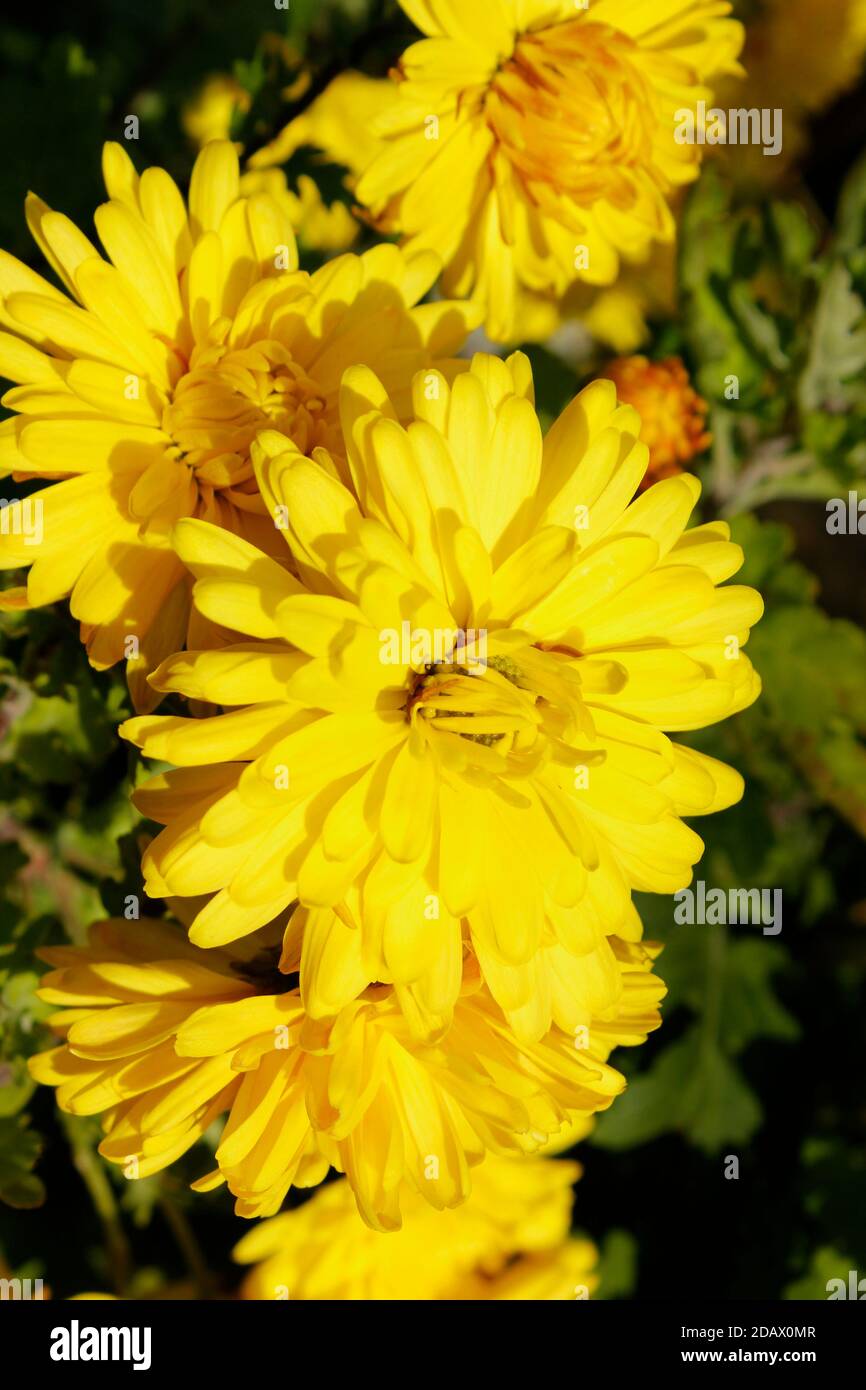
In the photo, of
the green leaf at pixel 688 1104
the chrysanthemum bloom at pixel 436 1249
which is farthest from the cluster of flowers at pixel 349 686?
the green leaf at pixel 688 1104

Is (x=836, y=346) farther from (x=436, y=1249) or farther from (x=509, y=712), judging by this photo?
(x=436, y=1249)

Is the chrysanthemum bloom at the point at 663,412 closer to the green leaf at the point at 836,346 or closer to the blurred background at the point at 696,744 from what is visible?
the blurred background at the point at 696,744

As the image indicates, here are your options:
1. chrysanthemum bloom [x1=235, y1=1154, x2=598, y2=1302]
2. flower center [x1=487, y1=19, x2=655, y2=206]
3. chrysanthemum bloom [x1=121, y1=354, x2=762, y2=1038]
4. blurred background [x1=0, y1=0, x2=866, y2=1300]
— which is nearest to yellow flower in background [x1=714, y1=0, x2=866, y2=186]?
blurred background [x1=0, y1=0, x2=866, y2=1300]

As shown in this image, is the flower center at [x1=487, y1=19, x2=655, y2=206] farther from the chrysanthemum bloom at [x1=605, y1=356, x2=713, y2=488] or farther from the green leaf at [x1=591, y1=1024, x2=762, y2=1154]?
the green leaf at [x1=591, y1=1024, x2=762, y2=1154]

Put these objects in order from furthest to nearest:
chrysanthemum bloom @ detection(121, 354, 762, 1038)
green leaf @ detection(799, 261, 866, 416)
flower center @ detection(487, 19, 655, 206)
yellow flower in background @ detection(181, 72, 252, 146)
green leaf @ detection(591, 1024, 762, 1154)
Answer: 1. yellow flower in background @ detection(181, 72, 252, 146)
2. green leaf @ detection(591, 1024, 762, 1154)
3. green leaf @ detection(799, 261, 866, 416)
4. flower center @ detection(487, 19, 655, 206)
5. chrysanthemum bloom @ detection(121, 354, 762, 1038)

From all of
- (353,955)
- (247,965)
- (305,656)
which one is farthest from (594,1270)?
(305,656)

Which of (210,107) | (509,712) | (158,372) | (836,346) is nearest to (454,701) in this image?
(509,712)

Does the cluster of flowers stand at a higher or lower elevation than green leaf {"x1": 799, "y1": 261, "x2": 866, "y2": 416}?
lower
